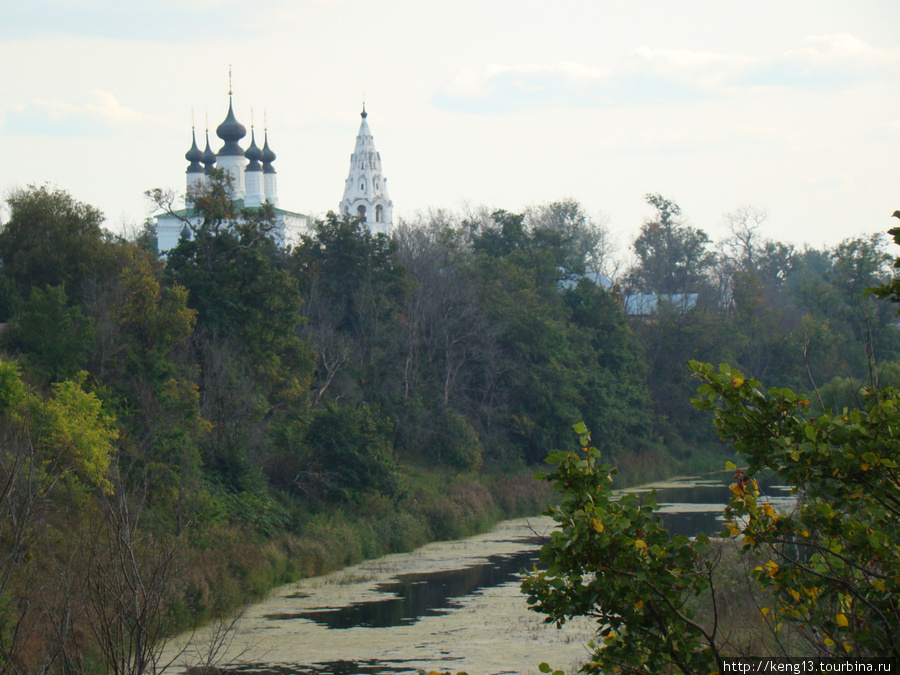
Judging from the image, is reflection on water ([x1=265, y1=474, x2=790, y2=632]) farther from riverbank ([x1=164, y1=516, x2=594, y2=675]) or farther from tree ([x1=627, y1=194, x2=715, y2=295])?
tree ([x1=627, y1=194, x2=715, y2=295])

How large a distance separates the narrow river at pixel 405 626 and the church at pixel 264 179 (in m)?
29.6

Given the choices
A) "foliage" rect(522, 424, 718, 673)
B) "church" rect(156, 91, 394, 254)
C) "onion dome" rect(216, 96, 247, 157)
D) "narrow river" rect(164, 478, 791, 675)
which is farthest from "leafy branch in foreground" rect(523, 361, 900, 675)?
"onion dome" rect(216, 96, 247, 157)

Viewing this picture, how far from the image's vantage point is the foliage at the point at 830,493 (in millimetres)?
5016

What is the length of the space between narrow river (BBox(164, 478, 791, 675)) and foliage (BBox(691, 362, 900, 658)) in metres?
7.68

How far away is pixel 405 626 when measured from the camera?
17.9 meters

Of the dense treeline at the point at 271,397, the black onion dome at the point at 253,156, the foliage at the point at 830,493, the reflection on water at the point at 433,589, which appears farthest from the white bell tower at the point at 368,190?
the foliage at the point at 830,493

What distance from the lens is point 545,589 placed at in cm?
541

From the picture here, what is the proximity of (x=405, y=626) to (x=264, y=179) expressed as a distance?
48988 mm

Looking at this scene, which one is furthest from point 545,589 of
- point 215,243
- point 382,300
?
point 382,300

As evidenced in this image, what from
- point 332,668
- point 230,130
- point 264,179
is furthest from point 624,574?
point 264,179

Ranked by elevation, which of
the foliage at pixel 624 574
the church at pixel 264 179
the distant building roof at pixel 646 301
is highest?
the church at pixel 264 179

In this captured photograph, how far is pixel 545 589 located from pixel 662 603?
2.04 ft

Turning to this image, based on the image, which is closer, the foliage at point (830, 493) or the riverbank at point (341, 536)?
the foliage at point (830, 493)

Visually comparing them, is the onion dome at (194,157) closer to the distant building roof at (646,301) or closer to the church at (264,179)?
the church at (264,179)
